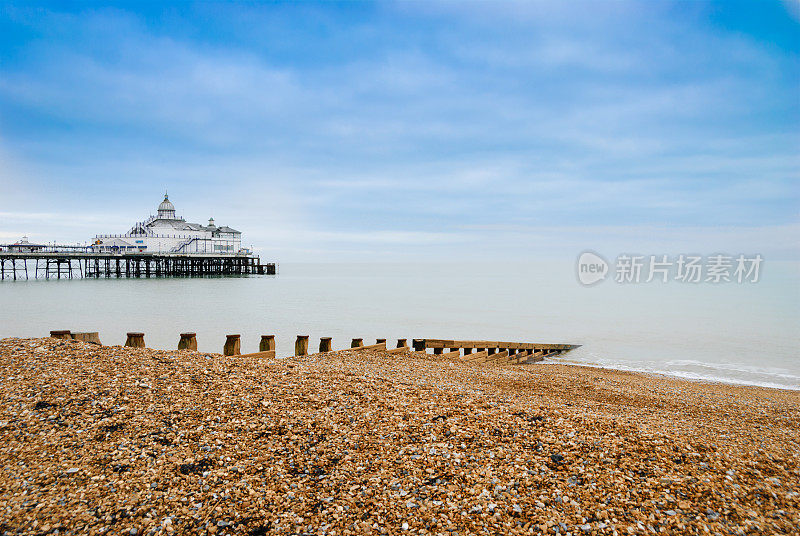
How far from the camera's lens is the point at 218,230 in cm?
9875

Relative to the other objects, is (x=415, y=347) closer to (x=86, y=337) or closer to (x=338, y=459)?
(x=86, y=337)

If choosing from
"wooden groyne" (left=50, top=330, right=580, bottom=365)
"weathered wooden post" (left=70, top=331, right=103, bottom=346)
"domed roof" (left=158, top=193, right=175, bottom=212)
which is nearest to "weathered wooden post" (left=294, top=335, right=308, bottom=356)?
"wooden groyne" (left=50, top=330, right=580, bottom=365)

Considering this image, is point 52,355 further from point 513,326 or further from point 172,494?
point 513,326

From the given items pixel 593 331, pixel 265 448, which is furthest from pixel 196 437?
pixel 593 331

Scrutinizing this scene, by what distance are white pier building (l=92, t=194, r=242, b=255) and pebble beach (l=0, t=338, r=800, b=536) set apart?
89694mm

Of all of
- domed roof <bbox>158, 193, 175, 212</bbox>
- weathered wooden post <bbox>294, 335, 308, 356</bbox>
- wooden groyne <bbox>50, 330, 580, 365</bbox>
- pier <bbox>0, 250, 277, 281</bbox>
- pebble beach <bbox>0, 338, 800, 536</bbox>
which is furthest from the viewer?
domed roof <bbox>158, 193, 175, 212</bbox>

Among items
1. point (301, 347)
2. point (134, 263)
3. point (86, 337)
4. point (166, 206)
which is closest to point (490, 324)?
point (301, 347)

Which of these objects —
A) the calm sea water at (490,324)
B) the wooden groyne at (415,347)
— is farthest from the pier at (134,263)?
the wooden groyne at (415,347)

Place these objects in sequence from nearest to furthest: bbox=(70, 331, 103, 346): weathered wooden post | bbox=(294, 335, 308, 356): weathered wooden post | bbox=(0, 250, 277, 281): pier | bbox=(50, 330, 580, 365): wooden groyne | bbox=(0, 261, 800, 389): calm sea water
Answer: bbox=(70, 331, 103, 346): weathered wooden post
bbox=(50, 330, 580, 365): wooden groyne
bbox=(294, 335, 308, 356): weathered wooden post
bbox=(0, 261, 800, 389): calm sea water
bbox=(0, 250, 277, 281): pier

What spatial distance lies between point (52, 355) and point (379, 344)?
6.00m

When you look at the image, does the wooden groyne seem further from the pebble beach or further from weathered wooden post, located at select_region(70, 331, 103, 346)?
the pebble beach

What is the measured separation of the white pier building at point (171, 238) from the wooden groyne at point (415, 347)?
83.8 metres

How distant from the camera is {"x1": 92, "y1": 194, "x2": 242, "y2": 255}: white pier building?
294ft

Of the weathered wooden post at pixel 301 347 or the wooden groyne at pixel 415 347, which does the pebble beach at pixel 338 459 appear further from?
the weathered wooden post at pixel 301 347
